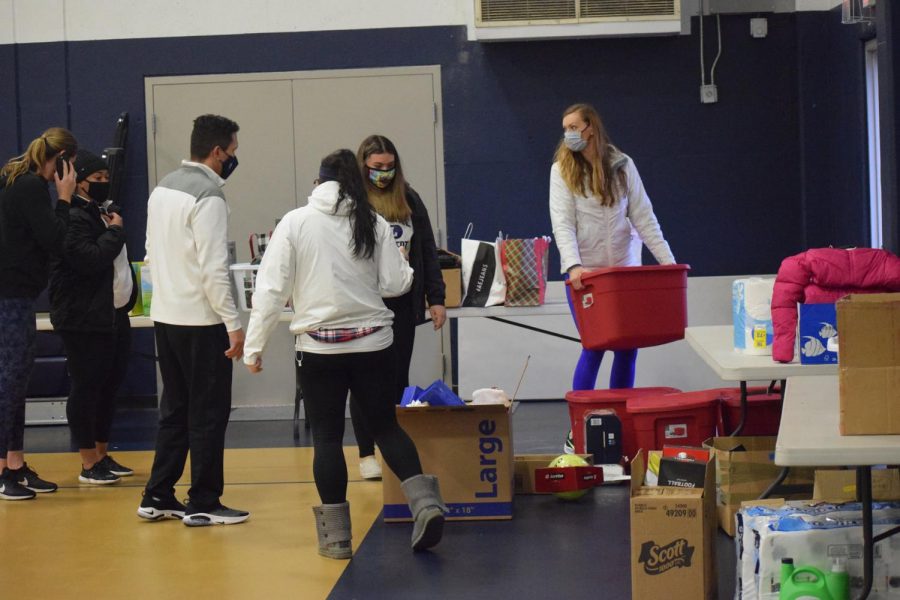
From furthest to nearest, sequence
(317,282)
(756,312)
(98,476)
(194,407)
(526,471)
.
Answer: (98,476) < (526,471) < (194,407) < (317,282) < (756,312)

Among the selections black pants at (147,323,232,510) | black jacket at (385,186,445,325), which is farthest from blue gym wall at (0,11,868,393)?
black pants at (147,323,232,510)

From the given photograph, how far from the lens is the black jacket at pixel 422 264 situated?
205 inches

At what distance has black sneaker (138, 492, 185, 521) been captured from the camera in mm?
4793

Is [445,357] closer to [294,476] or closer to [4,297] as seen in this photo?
[294,476]

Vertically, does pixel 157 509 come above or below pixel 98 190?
below

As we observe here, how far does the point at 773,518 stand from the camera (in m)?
3.12

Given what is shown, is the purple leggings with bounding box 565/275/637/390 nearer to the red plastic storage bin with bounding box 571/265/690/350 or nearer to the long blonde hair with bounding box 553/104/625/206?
the red plastic storage bin with bounding box 571/265/690/350

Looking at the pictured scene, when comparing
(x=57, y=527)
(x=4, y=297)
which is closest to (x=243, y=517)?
(x=57, y=527)

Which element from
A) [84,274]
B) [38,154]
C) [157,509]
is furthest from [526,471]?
[38,154]

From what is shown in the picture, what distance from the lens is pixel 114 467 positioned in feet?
18.8

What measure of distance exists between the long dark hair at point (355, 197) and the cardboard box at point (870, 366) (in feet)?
6.03

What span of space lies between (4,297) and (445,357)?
362 cm

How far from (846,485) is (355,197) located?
187 cm

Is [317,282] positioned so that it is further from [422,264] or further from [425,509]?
[422,264]
